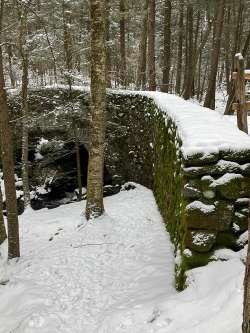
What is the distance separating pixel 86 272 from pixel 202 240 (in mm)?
2798

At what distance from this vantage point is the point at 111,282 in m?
6.60

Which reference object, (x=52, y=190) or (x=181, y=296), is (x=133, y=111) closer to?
(x=52, y=190)

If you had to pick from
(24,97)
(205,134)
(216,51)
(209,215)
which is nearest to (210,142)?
(205,134)

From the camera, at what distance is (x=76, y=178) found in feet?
43.1

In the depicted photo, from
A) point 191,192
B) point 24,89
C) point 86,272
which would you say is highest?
point 24,89

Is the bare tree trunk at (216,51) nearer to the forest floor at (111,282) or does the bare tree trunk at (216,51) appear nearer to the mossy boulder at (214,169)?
the forest floor at (111,282)

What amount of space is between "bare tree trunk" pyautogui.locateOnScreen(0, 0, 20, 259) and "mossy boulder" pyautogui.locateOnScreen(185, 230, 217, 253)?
4044 millimetres

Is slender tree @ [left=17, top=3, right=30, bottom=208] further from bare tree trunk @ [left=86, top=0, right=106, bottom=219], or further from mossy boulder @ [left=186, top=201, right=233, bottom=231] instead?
mossy boulder @ [left=186, top=201, right=233, bottom=231]

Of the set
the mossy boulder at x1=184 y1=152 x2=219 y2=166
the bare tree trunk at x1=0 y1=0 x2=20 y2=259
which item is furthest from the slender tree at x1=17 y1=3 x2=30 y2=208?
the mossy boulder at x1=184 y1=152 x2=219 y2=166

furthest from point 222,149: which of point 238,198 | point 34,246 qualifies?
point 34,246

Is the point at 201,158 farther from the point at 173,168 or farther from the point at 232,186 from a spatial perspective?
the point at 173,168

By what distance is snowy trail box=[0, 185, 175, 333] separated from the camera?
18.6 feet

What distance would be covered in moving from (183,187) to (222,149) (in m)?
0.66

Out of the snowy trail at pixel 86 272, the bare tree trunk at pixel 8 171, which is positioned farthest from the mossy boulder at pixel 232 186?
the bare tree trunk at pixel 8 171
